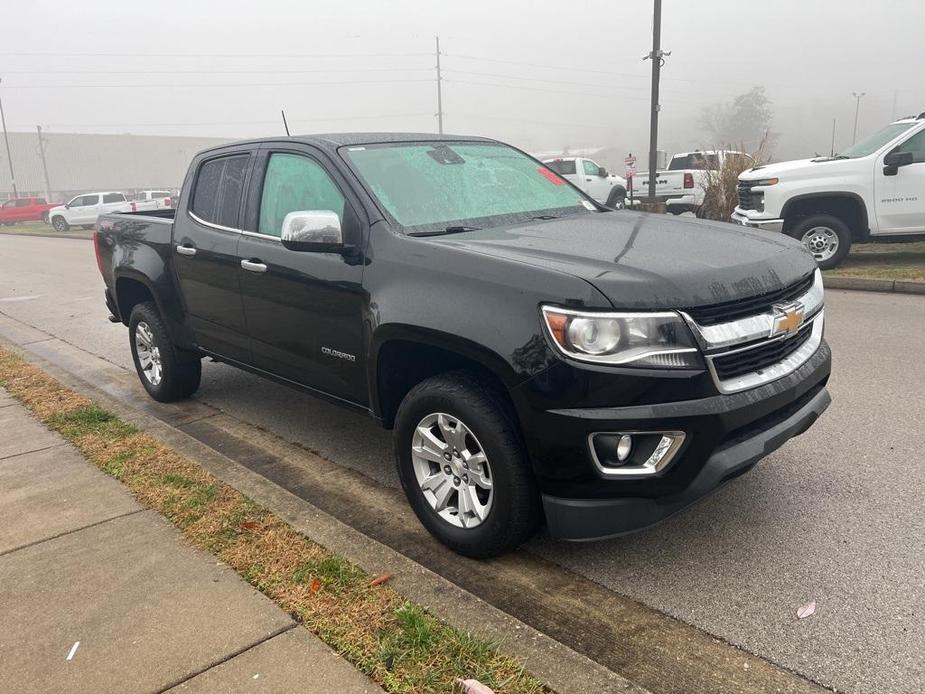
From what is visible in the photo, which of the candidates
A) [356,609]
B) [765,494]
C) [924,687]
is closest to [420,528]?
[356,609]

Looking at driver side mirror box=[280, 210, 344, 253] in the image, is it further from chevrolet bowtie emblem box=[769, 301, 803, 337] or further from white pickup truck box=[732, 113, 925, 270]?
white pickup truck box=[732, 113, 925, 270]

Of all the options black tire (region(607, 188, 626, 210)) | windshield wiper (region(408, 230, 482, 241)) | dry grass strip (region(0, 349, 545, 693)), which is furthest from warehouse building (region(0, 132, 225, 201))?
windshield wiper (region(408, 230, 482, 241))

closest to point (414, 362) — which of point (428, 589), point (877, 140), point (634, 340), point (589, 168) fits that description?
point (428, 589)

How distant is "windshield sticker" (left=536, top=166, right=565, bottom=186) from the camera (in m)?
4.47

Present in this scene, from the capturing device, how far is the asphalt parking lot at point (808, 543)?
2576mm

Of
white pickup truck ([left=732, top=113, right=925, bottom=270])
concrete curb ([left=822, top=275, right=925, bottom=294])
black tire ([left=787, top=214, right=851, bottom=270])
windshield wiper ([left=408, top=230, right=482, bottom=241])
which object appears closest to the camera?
windshield wiper ([left=408, top=230, right=482, bottom=241])

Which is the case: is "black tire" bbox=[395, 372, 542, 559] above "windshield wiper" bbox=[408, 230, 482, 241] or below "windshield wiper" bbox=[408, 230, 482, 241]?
below

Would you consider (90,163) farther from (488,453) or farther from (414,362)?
(488,453)

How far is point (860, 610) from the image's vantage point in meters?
2.73

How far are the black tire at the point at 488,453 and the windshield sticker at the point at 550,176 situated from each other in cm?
184

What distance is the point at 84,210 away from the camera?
114 feet

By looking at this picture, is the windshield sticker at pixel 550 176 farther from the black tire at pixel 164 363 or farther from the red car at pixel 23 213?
the red car at pixel 23 213

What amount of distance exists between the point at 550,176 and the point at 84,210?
1408 inches

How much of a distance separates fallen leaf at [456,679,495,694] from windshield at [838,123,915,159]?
9.93m
